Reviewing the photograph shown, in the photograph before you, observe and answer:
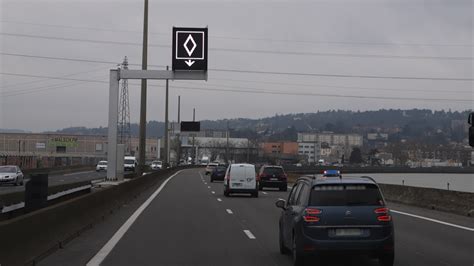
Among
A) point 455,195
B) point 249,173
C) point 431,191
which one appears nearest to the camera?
point 455,195

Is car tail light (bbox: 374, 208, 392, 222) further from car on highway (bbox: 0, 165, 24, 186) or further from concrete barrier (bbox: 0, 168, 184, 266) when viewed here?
car on highway (bbox: 0, 165, 24, 186)

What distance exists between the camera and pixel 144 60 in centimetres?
4131

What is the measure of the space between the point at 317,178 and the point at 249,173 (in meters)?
23.1

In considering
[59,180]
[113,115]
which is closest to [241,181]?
[113,115]

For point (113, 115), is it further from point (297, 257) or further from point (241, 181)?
point (297, 257)

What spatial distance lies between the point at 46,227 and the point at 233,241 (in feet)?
14.1

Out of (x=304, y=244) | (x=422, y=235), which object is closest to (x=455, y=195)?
(x=422, y=235)

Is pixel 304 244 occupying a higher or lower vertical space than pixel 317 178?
lower

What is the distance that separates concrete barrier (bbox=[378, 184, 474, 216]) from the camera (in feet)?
80.0

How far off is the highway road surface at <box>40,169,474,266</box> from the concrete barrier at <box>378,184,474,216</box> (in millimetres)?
924

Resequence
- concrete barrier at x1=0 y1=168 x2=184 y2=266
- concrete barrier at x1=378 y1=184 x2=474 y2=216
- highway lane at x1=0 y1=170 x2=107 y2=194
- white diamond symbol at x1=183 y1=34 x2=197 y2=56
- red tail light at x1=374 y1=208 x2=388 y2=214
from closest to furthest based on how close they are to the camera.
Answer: concrete barrier at x1=0 y1=168 x2=184 y2=266 < red tail light at x1=374 y1=208 x2=388 y2=214 < concrete barrier at x1=378 y1=184 x2=474 y2=216 < white diamond symbol at x1=183 y1=34 x2=197 y2=56 < highway lane at x1=0 y1=170 x2=107 y2=194

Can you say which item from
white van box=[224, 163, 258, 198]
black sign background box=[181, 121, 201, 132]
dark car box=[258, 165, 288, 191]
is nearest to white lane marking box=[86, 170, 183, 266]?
white van box=[224, 163, 258, 198]

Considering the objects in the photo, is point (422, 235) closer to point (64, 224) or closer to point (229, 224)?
point (229, 224)

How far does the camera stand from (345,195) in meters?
10.8
